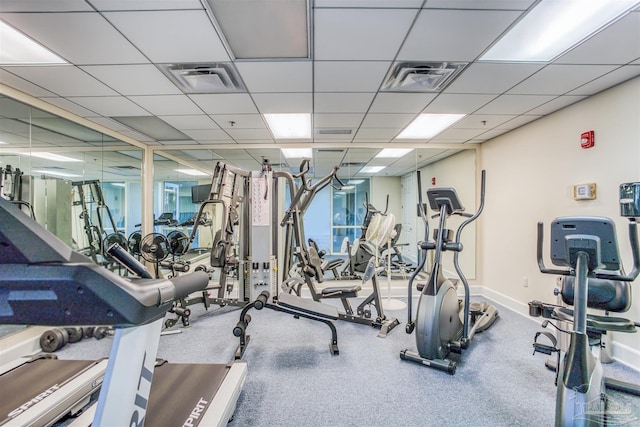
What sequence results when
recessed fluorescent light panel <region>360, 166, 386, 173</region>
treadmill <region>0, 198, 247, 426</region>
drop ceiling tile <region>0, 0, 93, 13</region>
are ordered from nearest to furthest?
treadmill <region>0, 198, 247, 426</region> < drop ceiling tile <region>0, 0, 93, 13</region> < recessed fluorescent light panel <region>360, 166, 386, 173</region>

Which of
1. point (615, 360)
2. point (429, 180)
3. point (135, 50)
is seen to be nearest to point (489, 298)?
point (615, 360)

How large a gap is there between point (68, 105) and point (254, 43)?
8.36 feet

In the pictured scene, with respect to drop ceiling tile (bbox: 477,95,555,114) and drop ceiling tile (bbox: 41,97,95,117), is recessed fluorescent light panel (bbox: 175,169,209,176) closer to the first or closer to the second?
drop ceiling tile (bbox: 41,97,95,117)

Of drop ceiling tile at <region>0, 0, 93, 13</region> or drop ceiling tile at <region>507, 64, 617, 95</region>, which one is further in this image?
drop ceiling tile at <region>507, 64, 617, 95</region>

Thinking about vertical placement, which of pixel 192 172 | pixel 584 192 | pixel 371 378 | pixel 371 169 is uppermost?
pixel 371 169

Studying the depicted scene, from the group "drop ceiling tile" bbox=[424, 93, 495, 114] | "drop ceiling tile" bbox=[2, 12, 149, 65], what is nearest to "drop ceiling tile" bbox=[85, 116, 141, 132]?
"drop ceiling tile" bbox=[2, 12, 149, 65]

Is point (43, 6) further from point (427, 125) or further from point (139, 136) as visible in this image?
point (427, 125)

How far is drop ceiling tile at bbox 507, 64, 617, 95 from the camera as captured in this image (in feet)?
7.64

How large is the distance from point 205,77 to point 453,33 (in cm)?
204

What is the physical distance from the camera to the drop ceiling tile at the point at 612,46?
1807 mm

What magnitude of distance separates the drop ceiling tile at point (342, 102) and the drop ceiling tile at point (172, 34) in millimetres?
1090

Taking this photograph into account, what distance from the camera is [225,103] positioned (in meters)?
3.03

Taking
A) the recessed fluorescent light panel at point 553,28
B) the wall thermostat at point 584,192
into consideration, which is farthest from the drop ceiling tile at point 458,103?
the wall thermostat at point 584,192

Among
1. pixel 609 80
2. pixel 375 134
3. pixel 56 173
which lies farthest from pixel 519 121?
pixel 56 173
